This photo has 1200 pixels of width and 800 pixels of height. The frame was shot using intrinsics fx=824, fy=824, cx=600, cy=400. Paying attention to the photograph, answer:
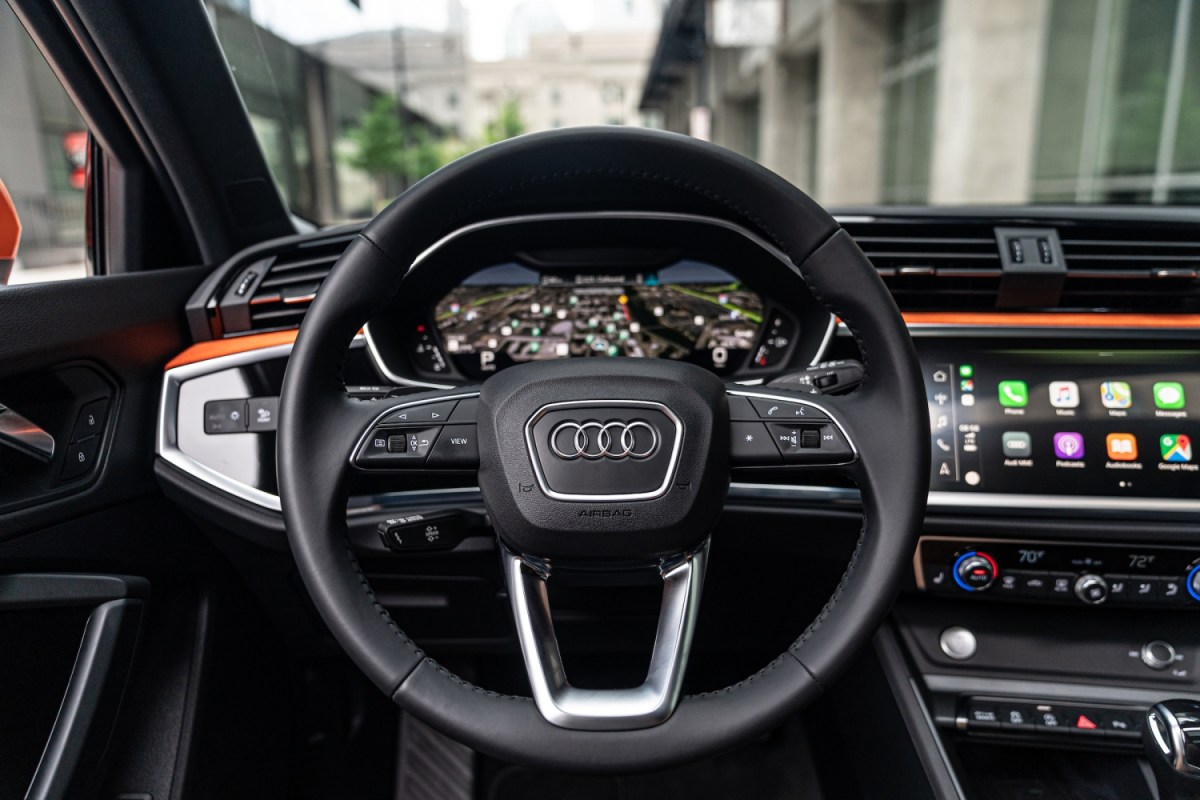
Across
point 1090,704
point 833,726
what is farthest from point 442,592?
point 1090,704

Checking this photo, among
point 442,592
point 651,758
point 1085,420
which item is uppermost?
point 1085,420

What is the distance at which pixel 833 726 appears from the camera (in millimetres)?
1716

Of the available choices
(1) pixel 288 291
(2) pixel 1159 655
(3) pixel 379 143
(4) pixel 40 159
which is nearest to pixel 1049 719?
(2) pixel 1159 655

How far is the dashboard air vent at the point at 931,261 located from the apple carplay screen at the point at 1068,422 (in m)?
0.12

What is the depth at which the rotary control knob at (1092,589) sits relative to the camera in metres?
1.33

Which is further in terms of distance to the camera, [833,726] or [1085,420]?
[833,726]

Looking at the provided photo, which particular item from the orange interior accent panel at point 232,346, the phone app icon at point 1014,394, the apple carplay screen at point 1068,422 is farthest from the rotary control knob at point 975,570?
the orange interior accent panel at point 232,346

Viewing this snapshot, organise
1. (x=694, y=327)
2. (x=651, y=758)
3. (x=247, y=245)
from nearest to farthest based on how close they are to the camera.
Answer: (x=651, y=758) < (x=694, y=327) < (x=247, y=245)

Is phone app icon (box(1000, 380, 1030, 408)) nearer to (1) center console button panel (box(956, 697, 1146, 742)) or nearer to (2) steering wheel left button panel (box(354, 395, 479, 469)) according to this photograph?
(1) center console button panel (box(956, 697, 1146, 742))

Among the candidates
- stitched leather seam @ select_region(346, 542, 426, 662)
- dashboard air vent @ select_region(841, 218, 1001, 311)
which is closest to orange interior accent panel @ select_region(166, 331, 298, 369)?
stitched leather seam @ select_region(346, 542, 426, 662)

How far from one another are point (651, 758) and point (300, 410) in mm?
552

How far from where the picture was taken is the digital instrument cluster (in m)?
1.52

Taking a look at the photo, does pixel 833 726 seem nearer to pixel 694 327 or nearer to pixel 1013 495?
pixel 1013 495

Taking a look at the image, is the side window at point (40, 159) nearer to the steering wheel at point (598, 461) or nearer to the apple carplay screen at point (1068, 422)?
the steering wheel at point (598, 461)
